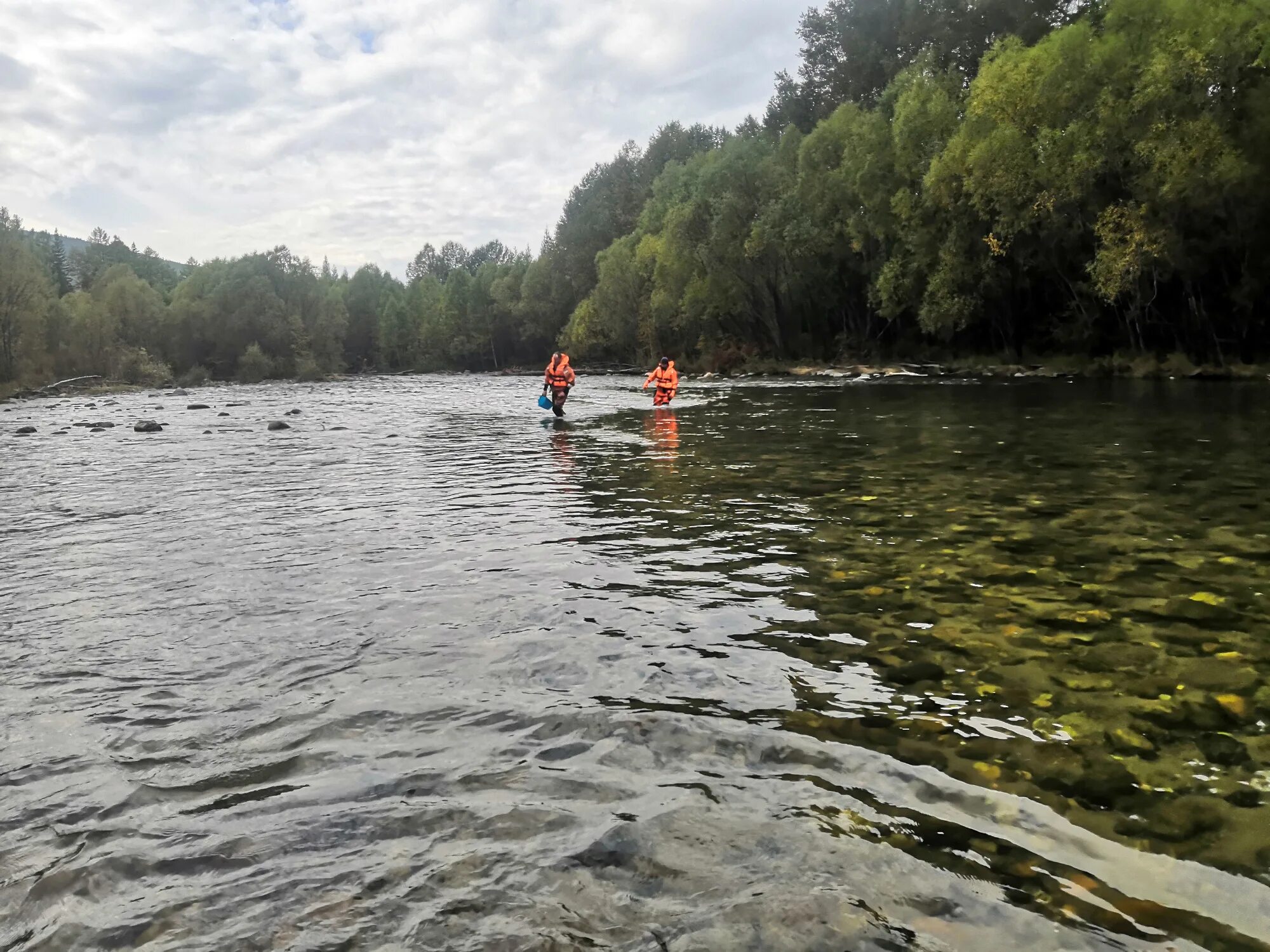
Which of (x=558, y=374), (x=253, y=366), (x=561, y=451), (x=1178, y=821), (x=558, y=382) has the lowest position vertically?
(x=1178, y=821)

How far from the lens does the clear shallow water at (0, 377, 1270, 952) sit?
345 cm

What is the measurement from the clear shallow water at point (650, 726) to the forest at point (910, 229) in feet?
92.4

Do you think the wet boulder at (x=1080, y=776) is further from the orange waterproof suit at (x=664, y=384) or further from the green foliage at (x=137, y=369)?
the green foliage at (x=137, y=369)

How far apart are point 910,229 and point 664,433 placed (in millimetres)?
31734

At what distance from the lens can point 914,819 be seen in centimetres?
399

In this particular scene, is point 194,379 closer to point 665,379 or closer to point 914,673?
point 665,379

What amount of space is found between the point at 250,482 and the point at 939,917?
1584cm

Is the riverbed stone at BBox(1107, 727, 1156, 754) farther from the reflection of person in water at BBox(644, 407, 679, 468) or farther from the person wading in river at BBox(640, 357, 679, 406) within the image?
the person wading in river at BBox(640, 357, 679, 406)

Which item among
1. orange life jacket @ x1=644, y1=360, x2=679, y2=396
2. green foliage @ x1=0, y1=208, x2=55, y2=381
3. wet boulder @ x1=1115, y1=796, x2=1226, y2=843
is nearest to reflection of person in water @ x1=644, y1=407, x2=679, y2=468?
orange life jacket @ x1=644, y1=360, x2=679, y2=396

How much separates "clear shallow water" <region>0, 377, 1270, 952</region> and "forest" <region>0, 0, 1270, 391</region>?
1109 inches

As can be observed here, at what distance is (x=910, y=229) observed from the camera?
47.9 meters

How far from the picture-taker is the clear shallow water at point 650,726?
11.3ft

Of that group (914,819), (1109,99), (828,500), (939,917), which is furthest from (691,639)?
(1109,99)

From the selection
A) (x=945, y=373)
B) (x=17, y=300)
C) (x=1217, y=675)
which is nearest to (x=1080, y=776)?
(x=1217, y=675)
